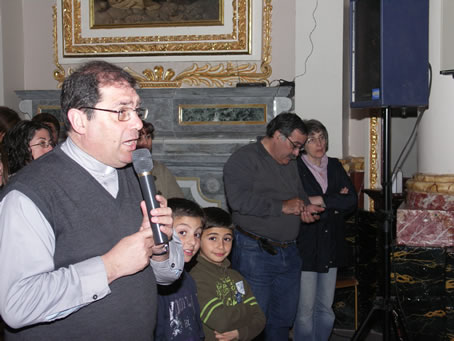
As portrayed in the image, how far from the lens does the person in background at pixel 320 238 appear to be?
3582mm

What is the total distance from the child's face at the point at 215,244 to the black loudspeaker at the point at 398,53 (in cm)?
122

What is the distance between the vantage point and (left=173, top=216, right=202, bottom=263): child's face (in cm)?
242

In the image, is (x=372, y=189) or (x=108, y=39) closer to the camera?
(x=372, y=189)

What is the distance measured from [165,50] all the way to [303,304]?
2.88 metres

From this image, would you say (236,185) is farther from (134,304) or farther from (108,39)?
(108,39)

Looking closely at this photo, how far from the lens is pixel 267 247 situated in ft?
10.9

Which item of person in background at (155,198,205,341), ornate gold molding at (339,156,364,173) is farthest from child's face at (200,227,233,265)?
ornate gold molding at (339,156,364,173)

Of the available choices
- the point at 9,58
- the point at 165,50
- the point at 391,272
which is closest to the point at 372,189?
the point at 391,272

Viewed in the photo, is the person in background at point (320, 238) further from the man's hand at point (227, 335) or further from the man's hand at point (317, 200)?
the man's hand at point (227, 335)

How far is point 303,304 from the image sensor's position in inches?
141

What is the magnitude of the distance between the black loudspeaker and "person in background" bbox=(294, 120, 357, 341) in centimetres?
68

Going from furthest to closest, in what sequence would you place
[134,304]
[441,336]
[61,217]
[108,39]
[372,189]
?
[108,39]
[372,189]
[441,336]
[134,304]
[61,217]

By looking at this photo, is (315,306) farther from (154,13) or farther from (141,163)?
(154,13)

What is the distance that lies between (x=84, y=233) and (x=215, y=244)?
4.37 feet
